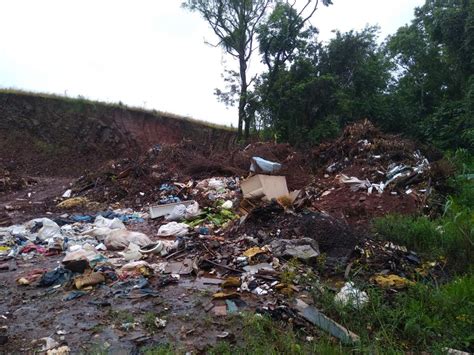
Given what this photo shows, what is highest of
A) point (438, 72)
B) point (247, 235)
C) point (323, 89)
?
point (438, 72)

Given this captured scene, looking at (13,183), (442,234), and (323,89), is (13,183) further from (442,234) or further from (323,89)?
(442,234)

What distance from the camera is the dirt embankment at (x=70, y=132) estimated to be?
1562 cm

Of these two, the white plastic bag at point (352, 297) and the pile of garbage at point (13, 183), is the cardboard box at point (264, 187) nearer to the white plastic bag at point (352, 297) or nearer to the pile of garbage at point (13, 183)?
the white plastic bag at point (352, 297)

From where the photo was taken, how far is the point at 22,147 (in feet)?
51.5

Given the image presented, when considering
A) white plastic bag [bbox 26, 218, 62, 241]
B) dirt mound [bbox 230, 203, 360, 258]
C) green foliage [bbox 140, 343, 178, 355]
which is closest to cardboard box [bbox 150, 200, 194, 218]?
white plastic bag [bbox 26, 218, 62, 241]

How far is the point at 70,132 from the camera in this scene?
1675cm

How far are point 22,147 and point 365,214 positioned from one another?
14.8 meters

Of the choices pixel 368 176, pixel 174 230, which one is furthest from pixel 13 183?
pixel 368 176

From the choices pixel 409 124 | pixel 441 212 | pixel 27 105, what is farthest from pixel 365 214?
pixel 27 105

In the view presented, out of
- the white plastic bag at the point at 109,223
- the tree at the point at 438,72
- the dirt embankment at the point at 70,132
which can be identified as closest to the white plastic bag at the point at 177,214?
the white plastic bag at the point at 109,223

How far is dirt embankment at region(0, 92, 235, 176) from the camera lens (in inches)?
615

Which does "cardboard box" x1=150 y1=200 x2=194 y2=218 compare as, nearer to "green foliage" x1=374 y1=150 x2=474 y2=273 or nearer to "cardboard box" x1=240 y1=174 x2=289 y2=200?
"cardboard box" x1=240 y1=174 x2=289 y2=200

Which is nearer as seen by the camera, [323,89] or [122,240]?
[122,240]

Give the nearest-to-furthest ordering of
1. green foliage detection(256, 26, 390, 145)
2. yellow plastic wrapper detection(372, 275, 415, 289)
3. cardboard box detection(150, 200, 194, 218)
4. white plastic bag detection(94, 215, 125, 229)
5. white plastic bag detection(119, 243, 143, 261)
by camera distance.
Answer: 1. yellow plastic wrapper detection(372, 275, 415, 289)
2. white plastic bag detection(119, 243, 143, 261)
3. white plastic bag detection(94, 215, 125, 229)
4. cardboard box detection(150, 200, 194, 218)
5. green foliage detection(256, 26, 390, 145)
